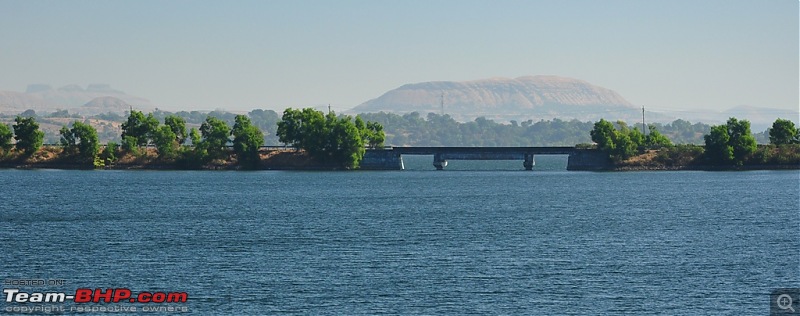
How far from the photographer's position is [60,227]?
102m

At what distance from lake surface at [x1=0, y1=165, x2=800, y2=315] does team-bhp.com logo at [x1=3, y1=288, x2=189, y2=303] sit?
1788 mm

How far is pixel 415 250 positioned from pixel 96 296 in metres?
29.6

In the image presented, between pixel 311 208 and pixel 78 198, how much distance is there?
114 feet

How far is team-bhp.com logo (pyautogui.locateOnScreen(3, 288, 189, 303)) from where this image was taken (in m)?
62.8

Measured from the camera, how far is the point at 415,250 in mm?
86750
